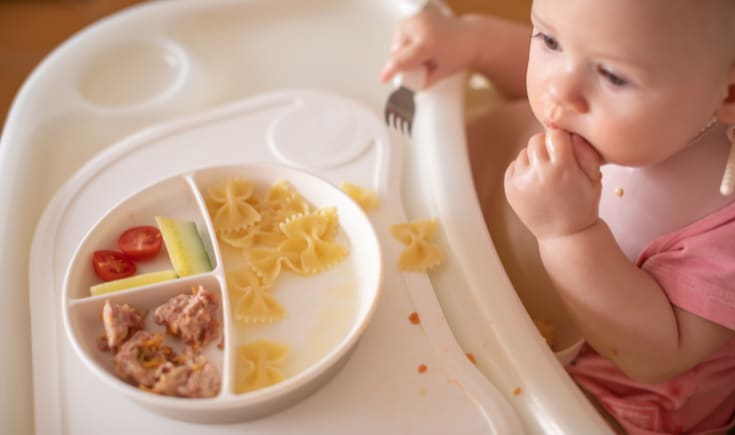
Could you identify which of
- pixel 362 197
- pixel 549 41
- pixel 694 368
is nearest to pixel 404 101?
pixel 362 197

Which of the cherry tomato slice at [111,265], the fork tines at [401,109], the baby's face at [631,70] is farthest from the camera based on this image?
the fork tines at [401,109]

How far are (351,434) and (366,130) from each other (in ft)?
1.07

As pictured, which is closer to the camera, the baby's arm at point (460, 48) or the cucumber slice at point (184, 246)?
the cucumber slice at point (184, 246)

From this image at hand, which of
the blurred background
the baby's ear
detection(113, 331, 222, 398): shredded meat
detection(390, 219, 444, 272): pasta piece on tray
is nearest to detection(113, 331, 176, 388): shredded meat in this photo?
detection(113, 331, 222, 398): shredded meat

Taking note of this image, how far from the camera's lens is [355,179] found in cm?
74

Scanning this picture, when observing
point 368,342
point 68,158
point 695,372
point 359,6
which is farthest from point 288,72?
point 695,372

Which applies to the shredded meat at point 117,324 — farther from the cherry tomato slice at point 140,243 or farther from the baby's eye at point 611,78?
the baby's eye at point 611,78

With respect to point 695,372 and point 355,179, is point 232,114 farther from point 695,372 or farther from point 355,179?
point 695,372

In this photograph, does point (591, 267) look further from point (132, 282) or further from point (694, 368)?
point (132, 282)

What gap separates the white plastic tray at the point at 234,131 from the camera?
1.89 feet

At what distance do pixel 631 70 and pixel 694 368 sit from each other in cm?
31

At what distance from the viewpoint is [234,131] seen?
778mm

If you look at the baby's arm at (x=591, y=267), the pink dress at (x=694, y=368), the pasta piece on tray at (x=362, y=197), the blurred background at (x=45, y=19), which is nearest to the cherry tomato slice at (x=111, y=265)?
the pasta piece on tray at (x=362, y=197)

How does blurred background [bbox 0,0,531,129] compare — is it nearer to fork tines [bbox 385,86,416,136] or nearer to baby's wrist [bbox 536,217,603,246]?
fork tines [bbox 385,86,416,136]
